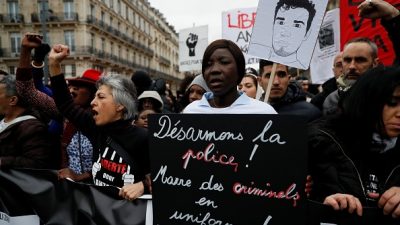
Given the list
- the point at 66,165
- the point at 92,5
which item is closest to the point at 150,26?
the point at 92,5

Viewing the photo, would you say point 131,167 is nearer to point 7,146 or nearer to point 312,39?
point 7,146

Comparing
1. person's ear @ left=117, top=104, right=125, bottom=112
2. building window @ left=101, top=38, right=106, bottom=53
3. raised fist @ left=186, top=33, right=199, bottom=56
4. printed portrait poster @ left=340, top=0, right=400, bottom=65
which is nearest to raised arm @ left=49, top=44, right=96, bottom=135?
person's ear @ left=117, top=104, right=125, bottom=112

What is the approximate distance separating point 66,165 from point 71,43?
45914mm

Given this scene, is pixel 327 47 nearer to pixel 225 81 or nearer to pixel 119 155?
pixel 225 81

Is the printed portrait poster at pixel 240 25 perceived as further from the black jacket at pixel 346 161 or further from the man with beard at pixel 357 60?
the black jacket at pixel 346 161

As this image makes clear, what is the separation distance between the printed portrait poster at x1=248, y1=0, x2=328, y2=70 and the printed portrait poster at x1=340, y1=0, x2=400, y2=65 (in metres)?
1.04

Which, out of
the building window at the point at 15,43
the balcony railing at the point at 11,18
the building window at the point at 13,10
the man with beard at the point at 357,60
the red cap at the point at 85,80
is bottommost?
the red cap at the point at 85,80

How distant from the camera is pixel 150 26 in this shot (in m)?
72.8

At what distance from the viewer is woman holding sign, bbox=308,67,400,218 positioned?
181cm

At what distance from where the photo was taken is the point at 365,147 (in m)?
1.86

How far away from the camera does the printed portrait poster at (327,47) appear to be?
5.02m

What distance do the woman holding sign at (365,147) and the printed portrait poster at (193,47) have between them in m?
7.90

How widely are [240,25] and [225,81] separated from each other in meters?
5.21

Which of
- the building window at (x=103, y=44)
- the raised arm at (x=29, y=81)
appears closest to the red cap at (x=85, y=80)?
the raised arm at (x=29, y=81)
